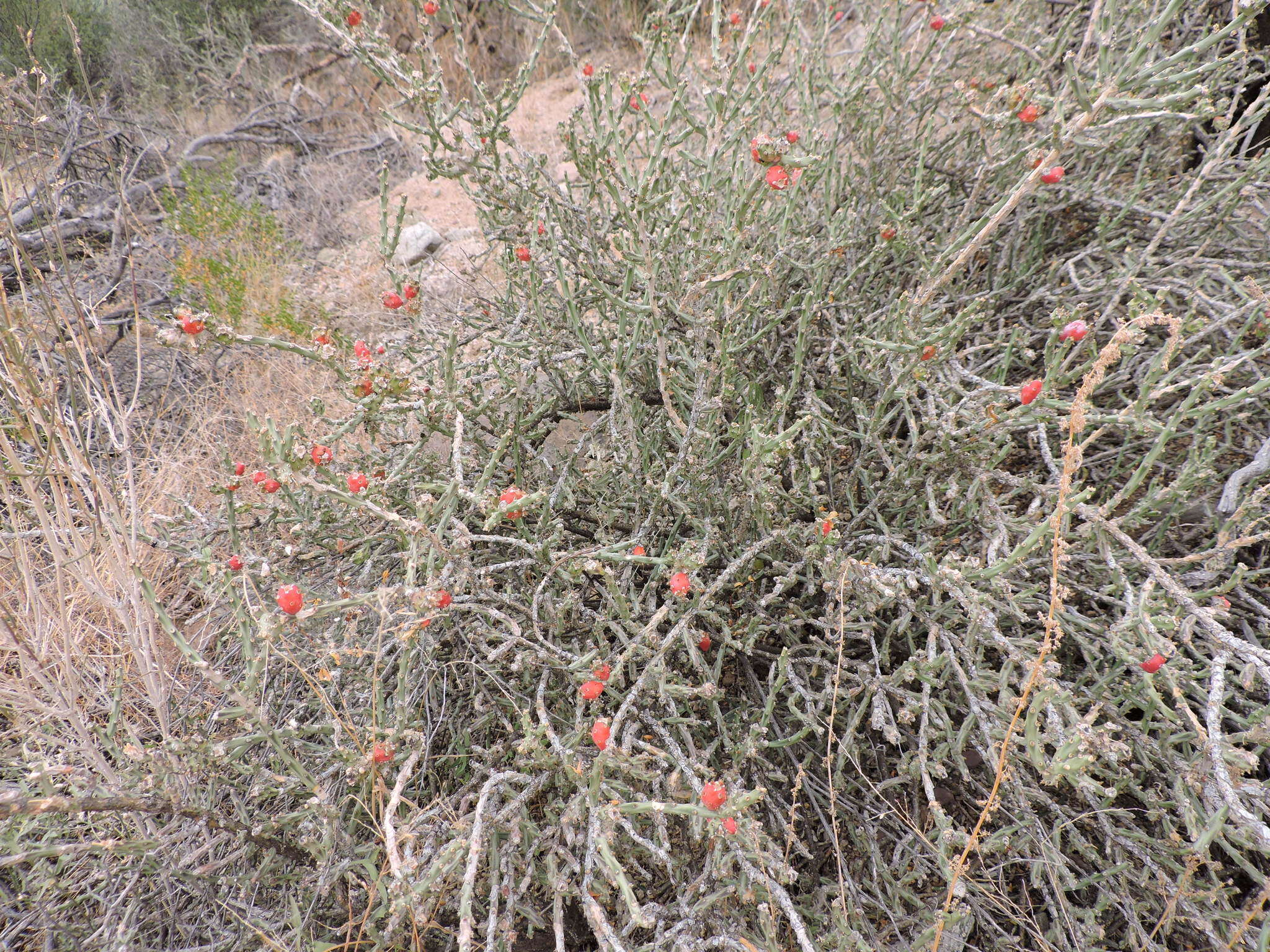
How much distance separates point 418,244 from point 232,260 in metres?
1.06

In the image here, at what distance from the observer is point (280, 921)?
1329 millimetres

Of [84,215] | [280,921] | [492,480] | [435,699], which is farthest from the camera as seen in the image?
[84,215]

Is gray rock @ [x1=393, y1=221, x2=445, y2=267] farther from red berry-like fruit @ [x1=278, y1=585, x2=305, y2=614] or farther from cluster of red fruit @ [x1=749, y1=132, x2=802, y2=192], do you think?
red berry-like fruit @ [x1=278, y1=585, x2=305, y2=614]

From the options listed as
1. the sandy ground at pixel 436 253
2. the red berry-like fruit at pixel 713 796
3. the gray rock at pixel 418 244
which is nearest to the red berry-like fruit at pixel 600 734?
the red berry-like fruit at pixel 713 796

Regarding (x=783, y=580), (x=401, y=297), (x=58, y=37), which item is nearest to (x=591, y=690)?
(x=783, y=580)

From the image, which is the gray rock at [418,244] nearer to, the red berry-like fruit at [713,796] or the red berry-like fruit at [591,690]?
the red berry-like fruit at [591,690]

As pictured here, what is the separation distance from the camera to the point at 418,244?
14.1 ft

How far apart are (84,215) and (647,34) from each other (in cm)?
386

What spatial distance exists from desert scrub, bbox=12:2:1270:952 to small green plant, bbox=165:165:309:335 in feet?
5.89

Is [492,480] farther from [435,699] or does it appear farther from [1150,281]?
[1150,281]

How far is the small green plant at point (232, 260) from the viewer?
3.52m

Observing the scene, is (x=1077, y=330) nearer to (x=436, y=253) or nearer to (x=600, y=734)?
(x=600, y=734)

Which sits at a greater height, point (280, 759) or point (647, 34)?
point (647, 34)

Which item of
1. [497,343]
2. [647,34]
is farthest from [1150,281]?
[497,343]
